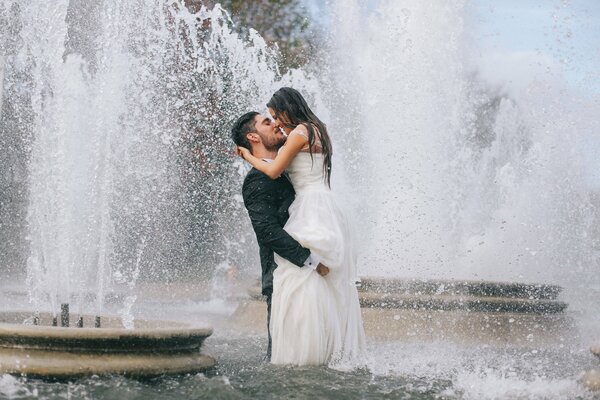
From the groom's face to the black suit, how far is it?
0.76 ft

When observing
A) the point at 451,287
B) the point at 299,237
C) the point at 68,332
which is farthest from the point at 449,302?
the point at 68,332

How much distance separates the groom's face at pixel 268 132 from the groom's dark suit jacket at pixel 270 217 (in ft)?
0.77

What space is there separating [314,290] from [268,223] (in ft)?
1.74

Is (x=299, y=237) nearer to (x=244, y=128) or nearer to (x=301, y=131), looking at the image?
(x=301, y=131)

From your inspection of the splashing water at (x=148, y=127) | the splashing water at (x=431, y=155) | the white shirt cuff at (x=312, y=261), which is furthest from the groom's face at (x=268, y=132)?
the splashing water at (x=148, y=127)

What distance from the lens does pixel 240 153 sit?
646cm

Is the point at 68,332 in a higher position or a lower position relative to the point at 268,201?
lower

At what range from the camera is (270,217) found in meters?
6.25

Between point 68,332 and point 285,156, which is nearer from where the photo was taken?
point 68,332

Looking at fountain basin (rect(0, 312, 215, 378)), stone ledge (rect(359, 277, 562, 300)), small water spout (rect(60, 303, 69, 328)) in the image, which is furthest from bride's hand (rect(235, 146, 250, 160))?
stone ledge (rect(359, 277, 562, 300))

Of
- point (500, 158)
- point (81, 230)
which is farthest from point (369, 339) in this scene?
point (500, 158)

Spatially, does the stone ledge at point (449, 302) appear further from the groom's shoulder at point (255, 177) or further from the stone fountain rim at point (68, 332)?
the stone fountain rim at point (68, 332)

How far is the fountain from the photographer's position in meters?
6.10

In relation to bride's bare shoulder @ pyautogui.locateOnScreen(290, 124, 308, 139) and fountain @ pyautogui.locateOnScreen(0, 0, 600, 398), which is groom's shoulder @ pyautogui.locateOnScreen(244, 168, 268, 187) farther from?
fountain @ pyautogui.locateOnScreen(0, 0, 600, 398)
